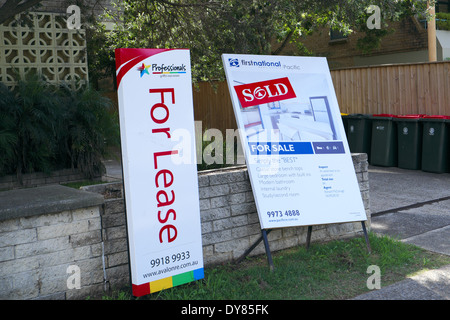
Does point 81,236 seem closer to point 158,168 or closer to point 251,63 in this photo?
point 158,168

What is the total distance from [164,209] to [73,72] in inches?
265

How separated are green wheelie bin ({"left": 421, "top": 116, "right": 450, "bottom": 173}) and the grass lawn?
4.99m

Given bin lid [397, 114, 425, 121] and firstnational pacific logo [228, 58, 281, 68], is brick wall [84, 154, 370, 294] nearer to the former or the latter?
firstnational pacific logo [228, 58, 281, 68]

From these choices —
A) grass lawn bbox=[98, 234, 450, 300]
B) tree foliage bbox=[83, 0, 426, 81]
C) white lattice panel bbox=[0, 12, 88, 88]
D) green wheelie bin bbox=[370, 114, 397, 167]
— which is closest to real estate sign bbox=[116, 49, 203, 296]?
grass lawn bbox=[98, 234, 450, 300]

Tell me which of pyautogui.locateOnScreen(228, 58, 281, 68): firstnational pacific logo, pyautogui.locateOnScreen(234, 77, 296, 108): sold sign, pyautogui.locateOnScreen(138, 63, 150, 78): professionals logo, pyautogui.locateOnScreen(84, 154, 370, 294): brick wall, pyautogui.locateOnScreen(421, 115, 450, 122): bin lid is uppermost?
pyautogui.locateOnScreen(228, 58, 281, 68): firstnational pacific logo

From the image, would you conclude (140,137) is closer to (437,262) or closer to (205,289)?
(205,289)

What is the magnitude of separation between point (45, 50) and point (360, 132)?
6.97 m

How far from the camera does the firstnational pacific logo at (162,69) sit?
3.83m

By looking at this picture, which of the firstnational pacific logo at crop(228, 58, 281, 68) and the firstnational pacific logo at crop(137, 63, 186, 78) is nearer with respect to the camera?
the firstnational pacific logo at crop(137, 63, 186, 78)

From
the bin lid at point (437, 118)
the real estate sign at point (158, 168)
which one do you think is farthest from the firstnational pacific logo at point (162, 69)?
the bin lid at point (437, 118)

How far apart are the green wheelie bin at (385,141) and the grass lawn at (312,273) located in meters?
5.72

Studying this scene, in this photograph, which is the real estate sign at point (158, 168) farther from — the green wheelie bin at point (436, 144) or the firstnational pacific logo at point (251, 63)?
the green wheelie bin at point (436, 144)

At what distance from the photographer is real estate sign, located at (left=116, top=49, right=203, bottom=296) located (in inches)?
148

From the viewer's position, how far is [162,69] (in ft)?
12.9
